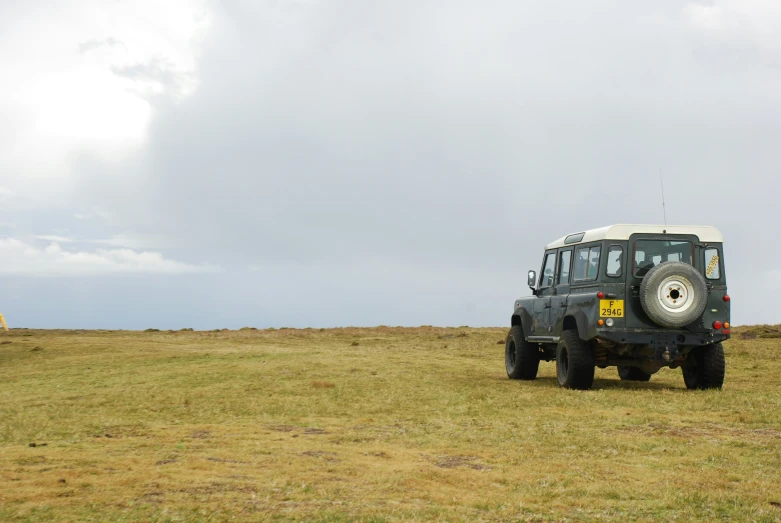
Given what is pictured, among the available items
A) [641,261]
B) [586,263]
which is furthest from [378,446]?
[586,263]

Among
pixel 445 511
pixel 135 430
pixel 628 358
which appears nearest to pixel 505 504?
pixel 445 511

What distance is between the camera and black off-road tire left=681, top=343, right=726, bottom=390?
17.0m

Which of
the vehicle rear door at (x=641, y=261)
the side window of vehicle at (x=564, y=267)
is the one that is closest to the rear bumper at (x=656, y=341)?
the vehicle rear door at (x=641, y=261)

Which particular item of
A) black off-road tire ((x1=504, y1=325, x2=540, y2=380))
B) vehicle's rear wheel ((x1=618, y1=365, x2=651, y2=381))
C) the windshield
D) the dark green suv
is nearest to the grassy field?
vehicle's rear wheel ((x1=618, y1=365, x2=651, y2=381))

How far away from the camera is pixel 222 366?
901 inches

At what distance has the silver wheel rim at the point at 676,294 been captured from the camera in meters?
15.7

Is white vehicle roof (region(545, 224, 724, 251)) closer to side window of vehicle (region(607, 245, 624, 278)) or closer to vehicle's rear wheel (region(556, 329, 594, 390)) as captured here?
side window of vehicle (region(607, 245, 624, 278))

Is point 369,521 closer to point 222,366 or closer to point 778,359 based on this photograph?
point 222,366

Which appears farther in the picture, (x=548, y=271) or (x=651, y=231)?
(x=548, y=271)

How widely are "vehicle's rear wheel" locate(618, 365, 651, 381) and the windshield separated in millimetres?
4825

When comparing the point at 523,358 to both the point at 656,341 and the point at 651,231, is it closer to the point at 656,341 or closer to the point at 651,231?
the point at 656,341

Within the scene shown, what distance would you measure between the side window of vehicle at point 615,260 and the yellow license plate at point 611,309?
59cm

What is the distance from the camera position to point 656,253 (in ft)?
54.5

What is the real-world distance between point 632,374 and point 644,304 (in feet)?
18.5
